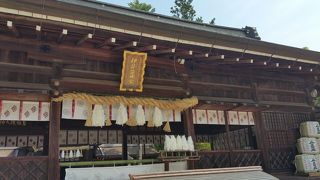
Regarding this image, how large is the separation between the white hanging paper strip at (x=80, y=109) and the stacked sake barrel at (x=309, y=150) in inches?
311

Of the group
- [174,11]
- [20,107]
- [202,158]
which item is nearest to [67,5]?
[20,107]

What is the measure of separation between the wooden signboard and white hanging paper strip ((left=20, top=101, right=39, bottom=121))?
2261 millimetres

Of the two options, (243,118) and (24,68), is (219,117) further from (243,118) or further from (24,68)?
(24,68)

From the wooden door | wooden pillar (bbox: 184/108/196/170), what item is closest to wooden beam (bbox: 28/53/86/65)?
wooden pillar (bbox: 184/108/196/170)

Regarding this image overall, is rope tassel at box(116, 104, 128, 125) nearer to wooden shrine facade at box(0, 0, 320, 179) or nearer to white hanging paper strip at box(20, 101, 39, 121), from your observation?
wooden shrine facade at box(0, 0, 320, 179)

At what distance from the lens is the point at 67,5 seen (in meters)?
6.57

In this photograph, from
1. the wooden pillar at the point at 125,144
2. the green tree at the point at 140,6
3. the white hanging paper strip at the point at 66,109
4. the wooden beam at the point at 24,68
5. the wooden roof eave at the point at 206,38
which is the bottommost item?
the wooden pillar at the point at 125,144

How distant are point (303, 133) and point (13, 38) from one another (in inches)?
Answer: 410

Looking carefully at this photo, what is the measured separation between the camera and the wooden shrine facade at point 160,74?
22.4ft

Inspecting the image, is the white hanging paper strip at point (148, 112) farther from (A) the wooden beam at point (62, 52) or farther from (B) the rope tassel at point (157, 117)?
(A) the wooden beam at point (62, 52)

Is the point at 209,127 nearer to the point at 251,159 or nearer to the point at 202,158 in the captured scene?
the point at 251,159

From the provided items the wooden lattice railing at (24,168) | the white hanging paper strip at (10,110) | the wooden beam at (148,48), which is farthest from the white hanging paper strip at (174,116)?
the white hanging paper strip at (10,110)

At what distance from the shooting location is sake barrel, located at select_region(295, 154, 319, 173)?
10.3 metres

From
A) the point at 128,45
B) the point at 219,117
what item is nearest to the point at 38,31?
the point at 128,45
